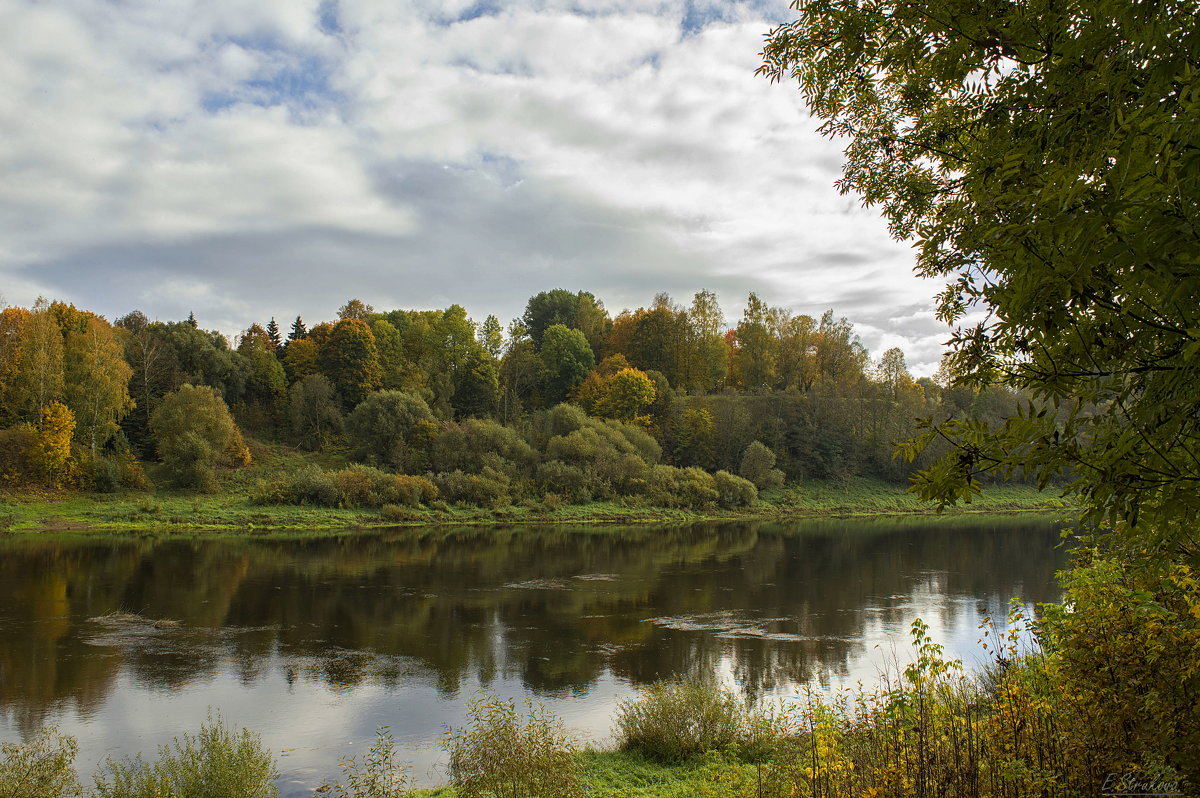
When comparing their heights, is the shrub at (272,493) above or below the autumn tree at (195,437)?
below

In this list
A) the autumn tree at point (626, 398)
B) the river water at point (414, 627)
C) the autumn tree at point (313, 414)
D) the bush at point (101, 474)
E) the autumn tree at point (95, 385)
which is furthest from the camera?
the autumn tree at point (626, 398)

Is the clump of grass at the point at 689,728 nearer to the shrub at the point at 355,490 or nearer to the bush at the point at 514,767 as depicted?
the bush at the point at 514,767

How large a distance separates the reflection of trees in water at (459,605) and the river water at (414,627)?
0.10 metres

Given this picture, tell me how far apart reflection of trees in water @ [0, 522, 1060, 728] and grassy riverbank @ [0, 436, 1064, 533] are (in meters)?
5.41

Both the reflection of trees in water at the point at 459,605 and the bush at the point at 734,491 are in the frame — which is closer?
the reflection of trees in water at the point at 459,605

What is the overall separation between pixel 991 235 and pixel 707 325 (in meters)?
73.4

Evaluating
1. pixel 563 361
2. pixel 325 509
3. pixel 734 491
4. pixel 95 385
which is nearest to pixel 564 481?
pixel 734 491

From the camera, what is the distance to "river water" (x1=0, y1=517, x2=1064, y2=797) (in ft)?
41.5

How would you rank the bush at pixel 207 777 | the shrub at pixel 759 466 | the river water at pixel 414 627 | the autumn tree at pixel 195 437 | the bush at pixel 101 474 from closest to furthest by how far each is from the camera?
1. the bush at pixel 207 777
2. the river water at pixel 414 627
3. the bush at pixel 101 474
4. the autumn tree at pixel 195 437
5. the shrub at pixel 759 466

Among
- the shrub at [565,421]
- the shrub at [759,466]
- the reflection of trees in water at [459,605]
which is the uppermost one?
the shrub at [565,421]

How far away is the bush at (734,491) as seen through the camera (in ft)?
184

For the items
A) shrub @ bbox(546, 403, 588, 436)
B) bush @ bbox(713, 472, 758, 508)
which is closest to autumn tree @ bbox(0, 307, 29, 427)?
shrub @ bbox(546, 403, 588, 436)

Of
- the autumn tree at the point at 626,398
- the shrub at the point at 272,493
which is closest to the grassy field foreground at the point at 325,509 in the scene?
the shrub at the point at 272,493

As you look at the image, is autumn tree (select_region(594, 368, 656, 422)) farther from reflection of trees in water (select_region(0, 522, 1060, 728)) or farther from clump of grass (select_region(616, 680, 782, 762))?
clump of grass (select_region(616, 680, 782, 762))
